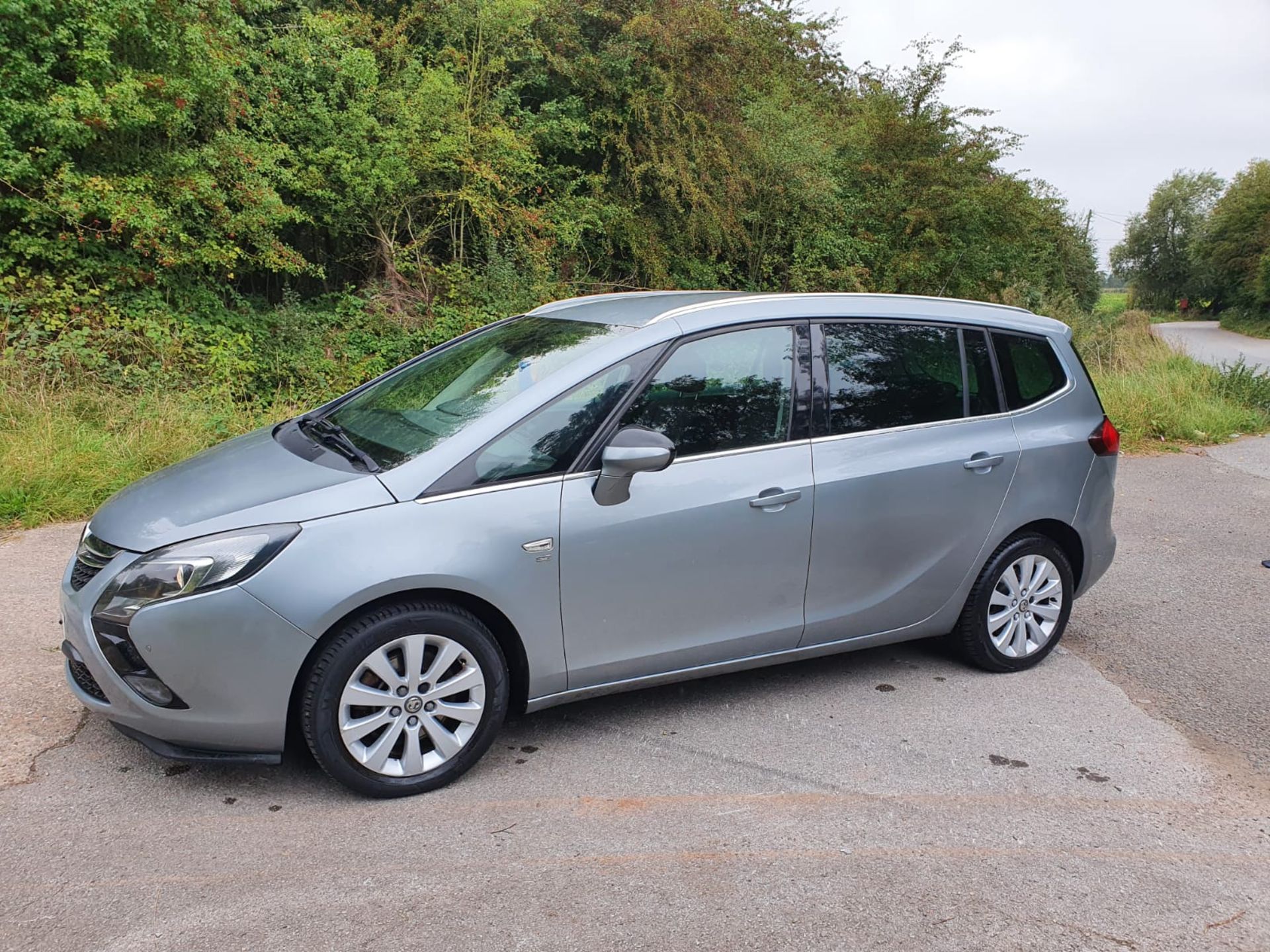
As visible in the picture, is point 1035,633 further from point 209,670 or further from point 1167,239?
point 1167,239

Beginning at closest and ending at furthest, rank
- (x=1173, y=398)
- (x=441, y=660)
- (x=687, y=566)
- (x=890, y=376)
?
(x=441, y=660) → (x=687, y=566) → (x=890, y=376) → (x=1173, y=398)

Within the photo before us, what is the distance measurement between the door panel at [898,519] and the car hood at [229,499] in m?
1.81

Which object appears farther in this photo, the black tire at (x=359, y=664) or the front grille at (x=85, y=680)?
the front grille at (x=85, y=680)

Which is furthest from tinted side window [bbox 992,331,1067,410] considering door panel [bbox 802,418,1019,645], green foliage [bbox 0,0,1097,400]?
green foliage [bbox 0,0,1097,400]

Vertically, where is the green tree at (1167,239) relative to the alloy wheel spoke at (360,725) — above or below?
above

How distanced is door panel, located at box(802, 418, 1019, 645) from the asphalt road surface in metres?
0.43

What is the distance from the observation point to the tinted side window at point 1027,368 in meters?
4.70

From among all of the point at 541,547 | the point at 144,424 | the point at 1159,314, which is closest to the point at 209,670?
the point at 541,547

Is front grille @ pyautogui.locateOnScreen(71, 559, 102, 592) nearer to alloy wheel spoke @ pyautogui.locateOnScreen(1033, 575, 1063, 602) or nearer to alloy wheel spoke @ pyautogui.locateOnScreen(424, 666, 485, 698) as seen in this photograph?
alloy wheel spoke @ pyautogui.locateOnScreen(424, 666, 485, 698)

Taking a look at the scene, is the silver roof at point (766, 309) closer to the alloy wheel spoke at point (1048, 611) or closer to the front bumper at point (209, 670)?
the alloy wheel spoke at point (1048, 611)

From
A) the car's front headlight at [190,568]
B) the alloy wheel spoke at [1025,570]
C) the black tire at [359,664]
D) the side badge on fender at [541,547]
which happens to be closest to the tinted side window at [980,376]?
the alloy wheel spoke at [1025,570]

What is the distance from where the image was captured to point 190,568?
3.19 m

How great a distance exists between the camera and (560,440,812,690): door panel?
3.62 meters

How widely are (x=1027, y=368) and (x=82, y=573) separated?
13.4 ft
